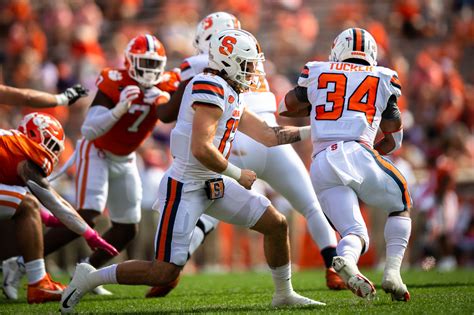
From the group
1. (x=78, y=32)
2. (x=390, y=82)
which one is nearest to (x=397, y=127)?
(x=390, y=82)

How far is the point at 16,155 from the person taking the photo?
267 inches

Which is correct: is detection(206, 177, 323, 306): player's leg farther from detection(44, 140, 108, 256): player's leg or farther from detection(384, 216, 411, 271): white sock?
detection(44, 140, 108, 256): player's leg

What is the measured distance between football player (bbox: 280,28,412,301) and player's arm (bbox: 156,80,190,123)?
1.02 meters

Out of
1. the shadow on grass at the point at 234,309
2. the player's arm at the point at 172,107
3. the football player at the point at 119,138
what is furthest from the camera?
the football player at the point at 119,138

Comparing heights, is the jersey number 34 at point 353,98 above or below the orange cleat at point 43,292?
above

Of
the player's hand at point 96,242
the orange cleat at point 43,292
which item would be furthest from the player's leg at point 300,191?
the orange cleat at point 43,292

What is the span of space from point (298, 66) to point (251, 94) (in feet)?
24.9

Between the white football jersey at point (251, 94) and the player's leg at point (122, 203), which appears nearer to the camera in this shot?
the white football jersey at point (251, 94)

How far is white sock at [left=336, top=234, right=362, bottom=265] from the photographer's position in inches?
226

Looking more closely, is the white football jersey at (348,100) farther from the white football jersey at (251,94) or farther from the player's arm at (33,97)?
the player's arm at (33,97)

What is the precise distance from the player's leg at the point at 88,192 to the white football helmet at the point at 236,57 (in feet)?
6.96

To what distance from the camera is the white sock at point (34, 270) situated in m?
6.91

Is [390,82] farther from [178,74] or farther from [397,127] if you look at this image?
[178,74]

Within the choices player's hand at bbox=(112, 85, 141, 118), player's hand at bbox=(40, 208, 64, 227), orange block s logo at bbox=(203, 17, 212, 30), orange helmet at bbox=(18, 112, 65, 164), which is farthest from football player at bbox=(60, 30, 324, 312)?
orange block s logo at bbox=(203, 17, 212, 30)
